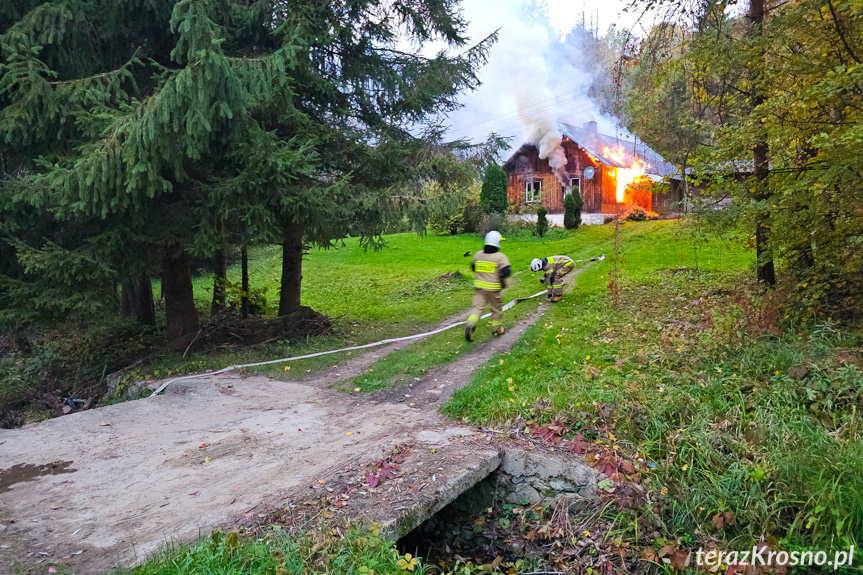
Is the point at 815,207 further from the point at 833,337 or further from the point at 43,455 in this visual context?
the point at 43,455

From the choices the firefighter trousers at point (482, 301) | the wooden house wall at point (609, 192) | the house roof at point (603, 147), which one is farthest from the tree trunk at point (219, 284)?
the wooden house wall at point (609, 192)

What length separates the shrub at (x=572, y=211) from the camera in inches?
1162

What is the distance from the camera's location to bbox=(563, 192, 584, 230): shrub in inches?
1162

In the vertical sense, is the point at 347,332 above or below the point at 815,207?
below

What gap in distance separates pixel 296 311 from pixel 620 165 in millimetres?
26223

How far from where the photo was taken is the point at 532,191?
3384 cm

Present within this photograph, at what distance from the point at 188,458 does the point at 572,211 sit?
27.3 meters

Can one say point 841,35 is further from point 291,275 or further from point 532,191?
point 532,191

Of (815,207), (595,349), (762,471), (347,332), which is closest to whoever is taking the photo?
(762,471)

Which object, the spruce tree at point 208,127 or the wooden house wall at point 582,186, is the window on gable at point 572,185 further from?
the spruce tree at point 208,127

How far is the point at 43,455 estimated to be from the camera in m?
5.07

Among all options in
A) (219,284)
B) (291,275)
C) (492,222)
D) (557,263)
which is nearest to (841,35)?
(557,263)

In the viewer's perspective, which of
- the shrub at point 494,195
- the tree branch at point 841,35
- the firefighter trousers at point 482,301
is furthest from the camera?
the shrub at point 494,195

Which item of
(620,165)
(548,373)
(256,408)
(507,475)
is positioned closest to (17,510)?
(256,408)
